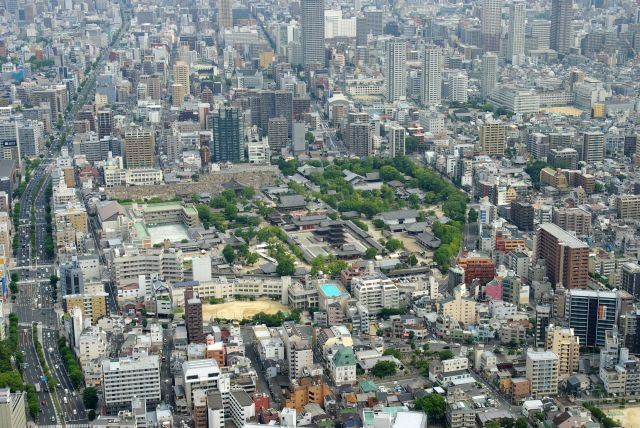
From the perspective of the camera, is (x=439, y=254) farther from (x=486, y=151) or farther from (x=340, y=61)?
(x=340, y=61)

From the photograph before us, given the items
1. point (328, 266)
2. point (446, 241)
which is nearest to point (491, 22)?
point (446, 241)

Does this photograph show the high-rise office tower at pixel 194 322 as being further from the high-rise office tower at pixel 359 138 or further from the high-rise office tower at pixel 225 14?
the high-rise office tower at pixel 225 14

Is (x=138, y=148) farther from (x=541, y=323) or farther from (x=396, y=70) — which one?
(x=541, y=323)

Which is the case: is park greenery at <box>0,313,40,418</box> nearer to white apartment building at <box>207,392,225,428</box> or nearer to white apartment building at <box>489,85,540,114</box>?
white apartment building at <box>207,392,225,428</box>

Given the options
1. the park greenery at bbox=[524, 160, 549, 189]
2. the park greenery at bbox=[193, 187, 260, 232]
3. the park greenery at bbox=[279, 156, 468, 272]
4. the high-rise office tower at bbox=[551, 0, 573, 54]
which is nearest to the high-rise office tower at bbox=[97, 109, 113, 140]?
the park greenery at bbox=[279, 156, 468, 272]

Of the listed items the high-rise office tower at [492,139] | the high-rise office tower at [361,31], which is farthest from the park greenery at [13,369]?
the high-rise office tower at [361,31]

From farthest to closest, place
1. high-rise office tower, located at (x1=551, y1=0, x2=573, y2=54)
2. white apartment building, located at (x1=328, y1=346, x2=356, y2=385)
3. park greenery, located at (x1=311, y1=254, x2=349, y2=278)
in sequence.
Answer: high-rise office tower, located at (x1=551, y1=0, x2=573, y2=54) < park greenery, located at (x1=311, y1=254, x2=349, y2=278) < white apartment building, located at (x1=328, y1=346, x2=356, y2=385)
